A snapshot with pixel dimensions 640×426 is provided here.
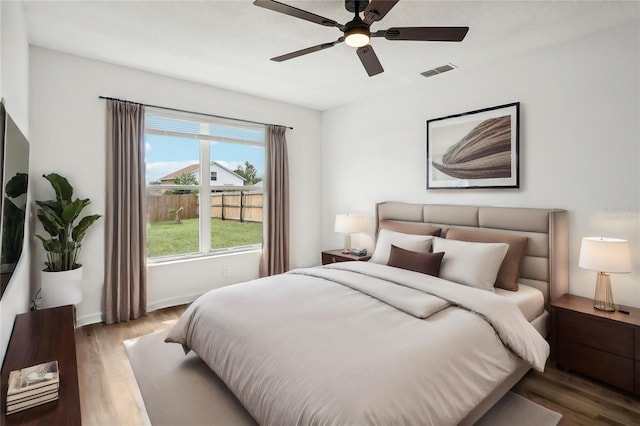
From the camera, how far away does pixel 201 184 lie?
166 inches

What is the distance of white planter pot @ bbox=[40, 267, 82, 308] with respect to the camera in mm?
2889

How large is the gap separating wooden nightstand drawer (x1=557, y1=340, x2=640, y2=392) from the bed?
0.25m

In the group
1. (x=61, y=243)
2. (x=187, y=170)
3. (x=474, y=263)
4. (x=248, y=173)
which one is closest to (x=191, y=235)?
(x=187, y=170)

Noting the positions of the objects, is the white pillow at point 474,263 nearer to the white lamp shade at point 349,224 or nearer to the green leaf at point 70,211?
the white lamp shade at point 349,224

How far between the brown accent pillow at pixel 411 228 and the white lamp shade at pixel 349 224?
375 mm

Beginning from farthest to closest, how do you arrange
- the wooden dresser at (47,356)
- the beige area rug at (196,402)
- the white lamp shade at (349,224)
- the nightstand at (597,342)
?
1. the white lamp shade at (349,224)
2. the nightstand at (597,342)
3. the beige area rug at (196,402)
4. the wooden dresser at (47,356)

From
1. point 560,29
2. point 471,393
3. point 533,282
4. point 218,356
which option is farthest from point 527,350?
point 560,29

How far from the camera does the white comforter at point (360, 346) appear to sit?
55.6 inches

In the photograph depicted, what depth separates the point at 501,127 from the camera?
324cm

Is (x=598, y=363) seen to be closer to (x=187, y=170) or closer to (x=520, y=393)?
(x=520, y=393)

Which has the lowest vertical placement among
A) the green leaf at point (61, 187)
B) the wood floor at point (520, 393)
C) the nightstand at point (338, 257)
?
the wood floor at point (520, 393)

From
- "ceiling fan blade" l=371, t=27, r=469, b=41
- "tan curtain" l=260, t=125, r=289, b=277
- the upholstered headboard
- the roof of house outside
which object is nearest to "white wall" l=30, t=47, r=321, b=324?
"tan curtain" l=260, t=125, r=289, b=277

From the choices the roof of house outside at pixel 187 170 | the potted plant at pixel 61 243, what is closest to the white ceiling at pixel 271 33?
the roof of house outside at pixel 187 170

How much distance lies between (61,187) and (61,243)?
50cm
